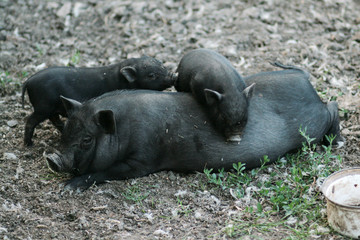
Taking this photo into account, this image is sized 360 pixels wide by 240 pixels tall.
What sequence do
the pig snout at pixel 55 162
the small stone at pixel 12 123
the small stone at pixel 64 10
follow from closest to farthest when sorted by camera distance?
the pig snout at pixel 55 162, the small stone at pixel 12 123, the small stone at pixel 64 10

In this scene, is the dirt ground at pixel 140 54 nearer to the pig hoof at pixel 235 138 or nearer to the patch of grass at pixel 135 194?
the patch of grass at pixel 135 194

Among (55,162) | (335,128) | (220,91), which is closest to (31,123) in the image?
(55,162)

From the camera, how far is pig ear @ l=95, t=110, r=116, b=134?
4859 millimetres

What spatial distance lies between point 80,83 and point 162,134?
121 cm

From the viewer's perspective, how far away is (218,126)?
5.15m

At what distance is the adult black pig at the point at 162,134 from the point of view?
4.98m

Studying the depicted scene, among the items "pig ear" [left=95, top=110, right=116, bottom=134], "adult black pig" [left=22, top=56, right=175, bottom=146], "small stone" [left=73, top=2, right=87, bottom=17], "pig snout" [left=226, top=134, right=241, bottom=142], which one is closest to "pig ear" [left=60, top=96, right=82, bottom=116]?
"pig ear" [left=95, top=110, right=116, bottom=134]

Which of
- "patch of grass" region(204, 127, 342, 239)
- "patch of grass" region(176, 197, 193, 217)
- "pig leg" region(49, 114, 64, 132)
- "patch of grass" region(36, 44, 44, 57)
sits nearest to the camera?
"patch of grass" region(204, 127, 342, 239)

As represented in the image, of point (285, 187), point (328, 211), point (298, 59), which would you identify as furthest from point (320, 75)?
point (328, 211)

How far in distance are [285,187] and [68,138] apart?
1.99 m

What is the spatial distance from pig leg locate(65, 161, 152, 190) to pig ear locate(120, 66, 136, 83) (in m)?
1.08

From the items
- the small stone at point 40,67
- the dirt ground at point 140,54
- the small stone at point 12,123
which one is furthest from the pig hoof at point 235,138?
the small stone at point 40,67

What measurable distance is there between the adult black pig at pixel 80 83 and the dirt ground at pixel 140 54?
14.4 inches

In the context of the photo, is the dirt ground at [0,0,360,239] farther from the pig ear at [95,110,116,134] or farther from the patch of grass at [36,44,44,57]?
the pig ear at [95,110,116,134]
